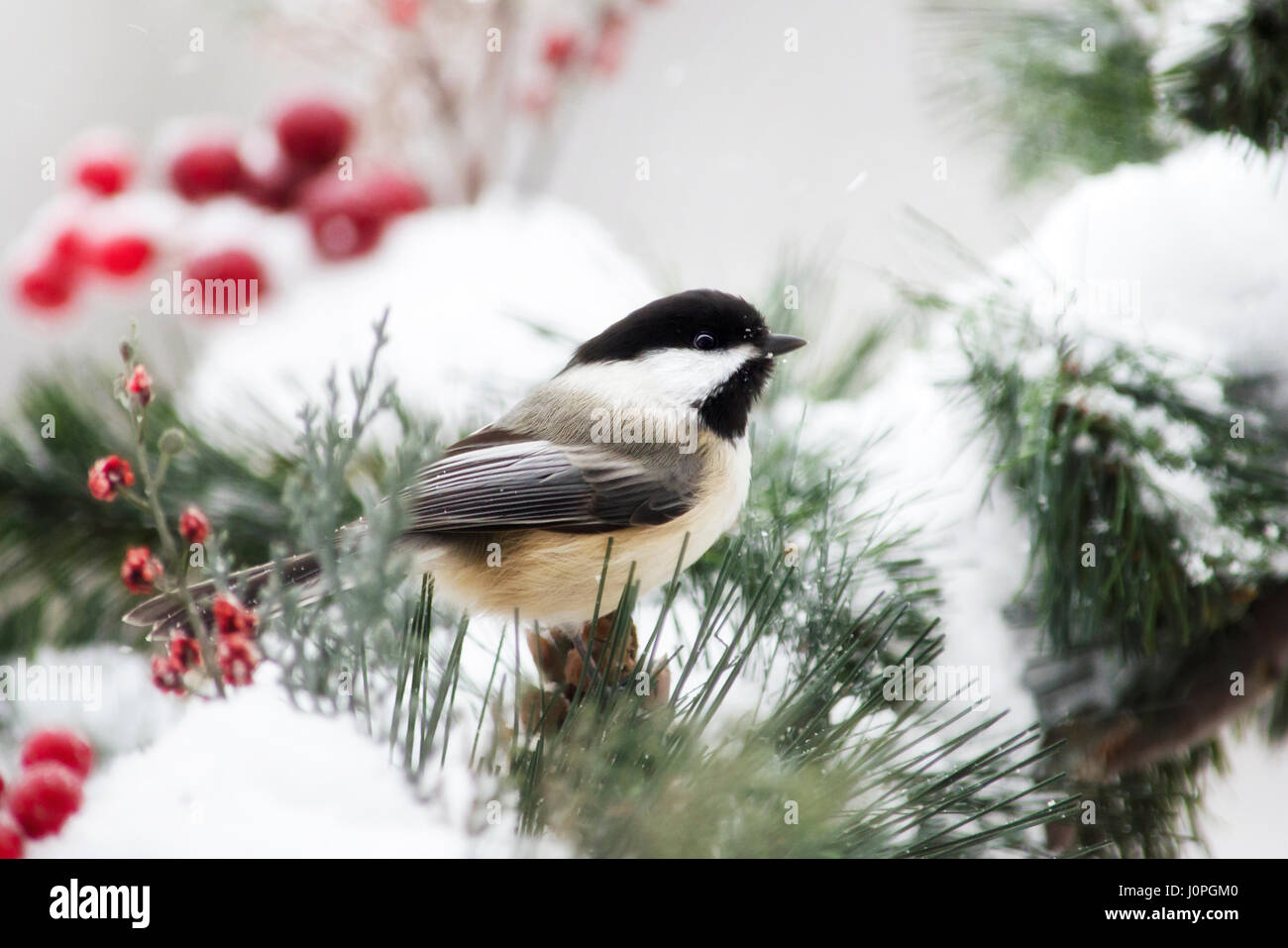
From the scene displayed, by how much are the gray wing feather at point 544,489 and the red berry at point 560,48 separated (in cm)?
72

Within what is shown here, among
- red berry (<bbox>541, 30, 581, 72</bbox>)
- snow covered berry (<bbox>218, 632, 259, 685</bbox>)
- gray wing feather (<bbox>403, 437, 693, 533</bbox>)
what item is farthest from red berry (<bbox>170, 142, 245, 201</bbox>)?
snow covered berry (<bbox>218, 632, 259, 685</bbox>)

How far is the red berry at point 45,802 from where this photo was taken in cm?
52

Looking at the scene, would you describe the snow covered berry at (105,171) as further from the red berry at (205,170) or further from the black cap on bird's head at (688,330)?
the black cap on bird's head at (688,330)

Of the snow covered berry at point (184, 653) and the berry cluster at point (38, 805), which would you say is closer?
the snow covered berry at point (184, 653)

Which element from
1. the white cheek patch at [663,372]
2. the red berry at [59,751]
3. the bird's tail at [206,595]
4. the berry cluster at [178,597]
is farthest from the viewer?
the white cheek patch at [663,372]

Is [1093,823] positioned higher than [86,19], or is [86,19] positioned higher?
[86,19]
